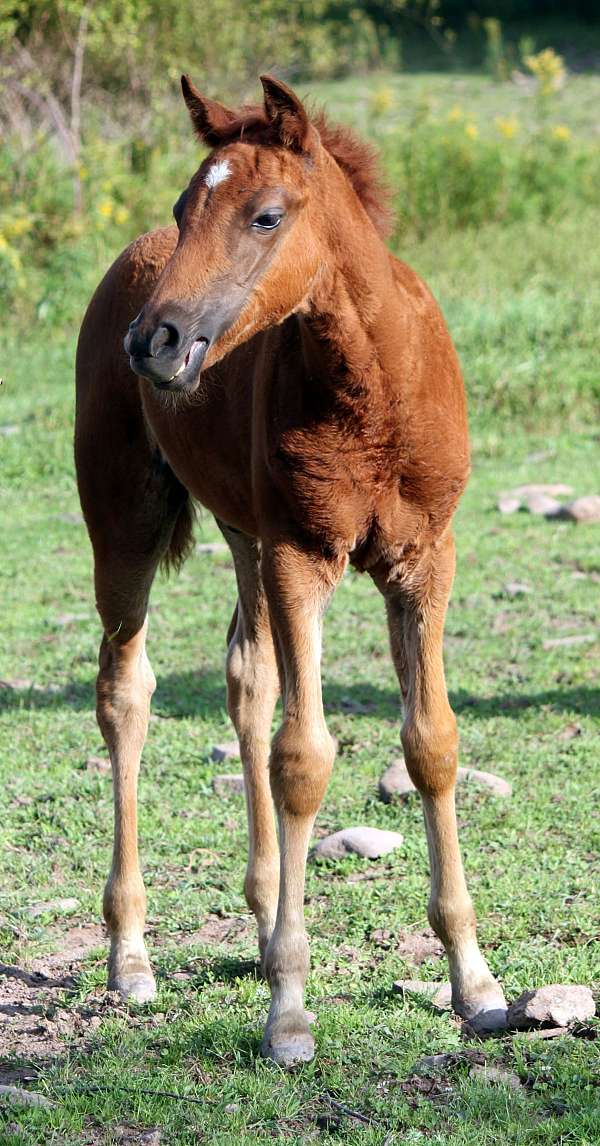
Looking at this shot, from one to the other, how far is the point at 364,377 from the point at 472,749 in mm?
2742

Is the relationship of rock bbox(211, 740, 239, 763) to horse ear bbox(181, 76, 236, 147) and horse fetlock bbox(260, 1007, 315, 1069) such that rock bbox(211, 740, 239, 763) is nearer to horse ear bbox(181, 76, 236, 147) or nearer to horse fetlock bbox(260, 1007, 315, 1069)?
horse fetlock bbox(260, 1007, 315, 1069)

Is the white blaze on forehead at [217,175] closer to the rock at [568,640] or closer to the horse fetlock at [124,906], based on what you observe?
the horse fetlock at [124,906]

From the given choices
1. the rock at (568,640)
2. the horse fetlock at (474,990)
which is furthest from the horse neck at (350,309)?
the rock at (568,640)

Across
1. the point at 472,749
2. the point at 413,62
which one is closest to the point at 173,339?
the point at 472,749

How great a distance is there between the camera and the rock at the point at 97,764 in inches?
225

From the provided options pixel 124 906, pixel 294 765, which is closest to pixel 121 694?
pixel 124 906

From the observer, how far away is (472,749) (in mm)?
5727

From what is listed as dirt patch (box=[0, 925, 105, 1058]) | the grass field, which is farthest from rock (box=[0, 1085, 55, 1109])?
dirt patch (box=[0, 925, 105, 1058])

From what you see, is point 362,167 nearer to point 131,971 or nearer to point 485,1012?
point 485,1012

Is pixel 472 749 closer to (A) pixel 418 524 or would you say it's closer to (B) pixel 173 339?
(A) pixel 418 524

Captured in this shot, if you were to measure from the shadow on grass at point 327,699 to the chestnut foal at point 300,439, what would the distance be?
194cm

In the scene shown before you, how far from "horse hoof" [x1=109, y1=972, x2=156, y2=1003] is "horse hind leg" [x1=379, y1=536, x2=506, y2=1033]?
864 mm

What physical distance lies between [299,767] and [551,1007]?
0.91 meters

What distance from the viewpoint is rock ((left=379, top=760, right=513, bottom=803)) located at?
522cm
